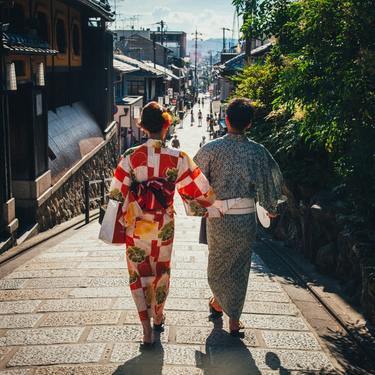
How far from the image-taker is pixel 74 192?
14.7 meters

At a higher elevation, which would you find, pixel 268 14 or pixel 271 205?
pixel 268 14

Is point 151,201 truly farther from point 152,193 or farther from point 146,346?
point 146,346

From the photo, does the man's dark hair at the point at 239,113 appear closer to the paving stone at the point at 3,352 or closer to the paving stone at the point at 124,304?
the paving stone at the point at 124,304

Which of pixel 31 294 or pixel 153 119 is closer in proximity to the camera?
pixel 153 119

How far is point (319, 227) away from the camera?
779cm

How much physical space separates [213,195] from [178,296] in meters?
1.61

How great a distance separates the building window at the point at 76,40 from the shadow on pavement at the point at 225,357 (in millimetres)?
15858

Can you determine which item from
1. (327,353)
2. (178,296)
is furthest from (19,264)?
(327,353)

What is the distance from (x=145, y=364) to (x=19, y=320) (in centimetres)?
157

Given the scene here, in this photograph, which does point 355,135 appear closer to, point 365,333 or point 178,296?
point 365,333

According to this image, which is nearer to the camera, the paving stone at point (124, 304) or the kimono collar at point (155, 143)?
the kimono collar at point (155, 143)

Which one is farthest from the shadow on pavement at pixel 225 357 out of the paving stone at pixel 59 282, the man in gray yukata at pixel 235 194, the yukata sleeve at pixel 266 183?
the paving stone at pixel 59 282

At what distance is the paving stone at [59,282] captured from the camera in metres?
5.91

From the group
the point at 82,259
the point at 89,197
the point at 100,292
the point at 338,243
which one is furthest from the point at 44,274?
the point at 89,197
